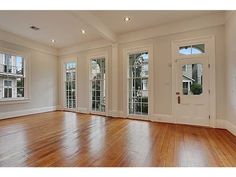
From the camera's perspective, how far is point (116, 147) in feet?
9.62

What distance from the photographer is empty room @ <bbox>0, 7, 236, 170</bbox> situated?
2.77 m

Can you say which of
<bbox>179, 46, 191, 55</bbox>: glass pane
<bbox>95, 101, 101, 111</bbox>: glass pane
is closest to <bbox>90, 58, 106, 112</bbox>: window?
<bbox>95, 101, 101, 111</bbox>: glass pane

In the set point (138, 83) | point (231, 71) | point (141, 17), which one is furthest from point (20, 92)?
point (231, 71)

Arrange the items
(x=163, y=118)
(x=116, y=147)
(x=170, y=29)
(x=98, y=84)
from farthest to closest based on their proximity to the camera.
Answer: (x=98, y=84)
(x=163, y=118)
(x=170, y=29)
(x=116, y=147)

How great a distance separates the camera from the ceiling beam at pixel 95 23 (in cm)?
405

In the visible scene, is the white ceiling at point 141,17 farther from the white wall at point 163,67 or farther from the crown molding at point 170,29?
the white wall at point 163,67

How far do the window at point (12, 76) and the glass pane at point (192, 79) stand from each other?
5.97m

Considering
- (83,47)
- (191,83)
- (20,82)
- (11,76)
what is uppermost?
(83,47)

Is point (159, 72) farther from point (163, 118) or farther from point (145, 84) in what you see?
point (163, 118)

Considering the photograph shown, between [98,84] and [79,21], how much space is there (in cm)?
267

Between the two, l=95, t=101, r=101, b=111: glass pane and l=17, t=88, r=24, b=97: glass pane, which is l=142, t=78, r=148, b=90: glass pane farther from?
l=17, t=88, r=24, b=97: glass pane

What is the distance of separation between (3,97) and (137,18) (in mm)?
5268

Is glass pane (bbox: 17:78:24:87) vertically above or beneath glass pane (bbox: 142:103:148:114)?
above
